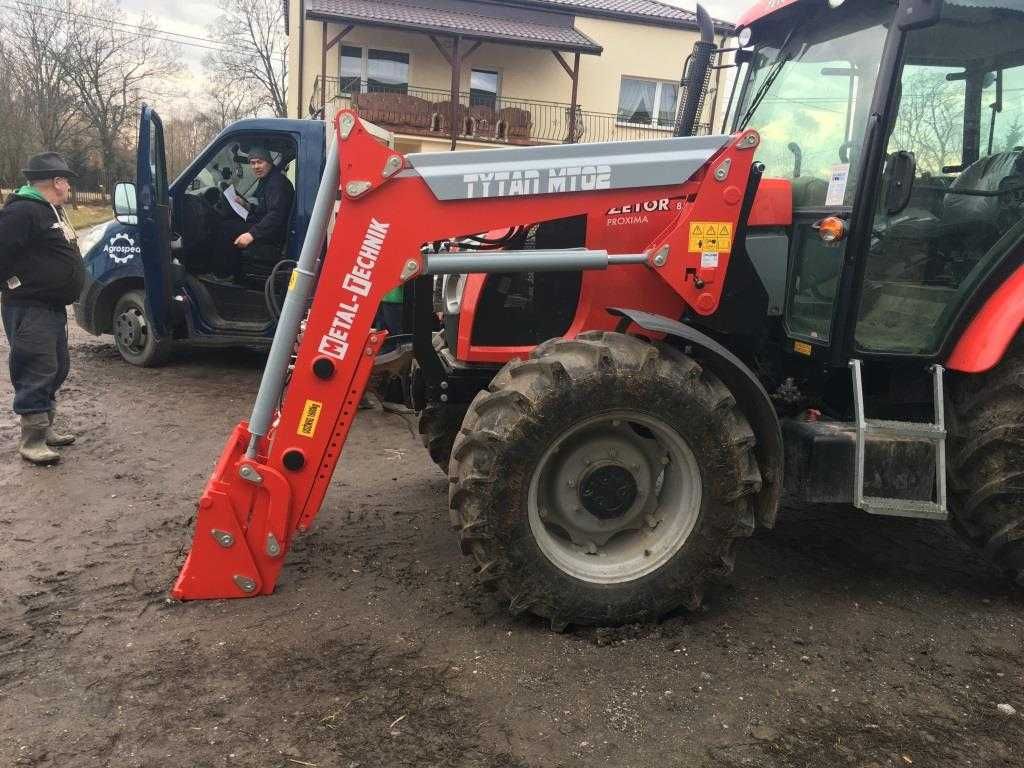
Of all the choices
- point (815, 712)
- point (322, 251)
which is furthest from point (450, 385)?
point (815, 712)

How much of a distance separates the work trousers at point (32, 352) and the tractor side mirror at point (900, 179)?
4.86 metres

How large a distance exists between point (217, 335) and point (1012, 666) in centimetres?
649

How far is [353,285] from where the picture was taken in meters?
3.04

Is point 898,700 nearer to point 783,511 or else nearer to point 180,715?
point 783,511

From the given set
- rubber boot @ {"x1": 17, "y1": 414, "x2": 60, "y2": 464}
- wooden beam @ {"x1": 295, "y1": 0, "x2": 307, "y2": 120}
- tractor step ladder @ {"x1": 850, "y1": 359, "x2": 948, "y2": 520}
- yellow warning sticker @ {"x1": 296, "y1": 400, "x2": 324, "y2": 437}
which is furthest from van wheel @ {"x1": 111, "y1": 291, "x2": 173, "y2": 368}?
wooden beam @ {"x1": 295, "y1": 0, "x2": 307, "y2": 120}

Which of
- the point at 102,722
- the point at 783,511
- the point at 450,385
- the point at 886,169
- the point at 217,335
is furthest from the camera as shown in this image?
the point at 217,335

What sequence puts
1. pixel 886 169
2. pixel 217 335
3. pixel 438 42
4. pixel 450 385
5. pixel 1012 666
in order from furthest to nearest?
pixel 438 42 → pixel 217 335 → pixel 450 385 → pixel 886 169 → pixel 1012 666

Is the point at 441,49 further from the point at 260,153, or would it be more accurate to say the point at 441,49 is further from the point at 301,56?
the point at 260,153

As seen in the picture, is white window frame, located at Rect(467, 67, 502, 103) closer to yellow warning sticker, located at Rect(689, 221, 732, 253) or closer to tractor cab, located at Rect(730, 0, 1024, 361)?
tractor cab, located at Rect(730, 0, 1024, 361)

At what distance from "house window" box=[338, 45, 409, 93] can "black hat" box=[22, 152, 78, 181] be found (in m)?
17.4

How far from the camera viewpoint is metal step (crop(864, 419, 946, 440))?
3357 millimetres

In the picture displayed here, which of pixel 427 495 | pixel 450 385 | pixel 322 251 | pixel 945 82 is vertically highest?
pixel 945 82

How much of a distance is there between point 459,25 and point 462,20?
35.5 inches

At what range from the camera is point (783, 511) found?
4570 millimetres
